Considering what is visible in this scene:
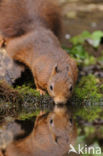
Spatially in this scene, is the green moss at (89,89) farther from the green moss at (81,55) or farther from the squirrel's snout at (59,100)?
the green moss at (81,55)

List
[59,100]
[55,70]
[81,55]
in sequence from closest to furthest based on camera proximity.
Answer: [59,100]
[55,70]
[81,55]

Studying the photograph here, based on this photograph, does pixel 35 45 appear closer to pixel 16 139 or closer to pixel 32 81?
pixel 32 81

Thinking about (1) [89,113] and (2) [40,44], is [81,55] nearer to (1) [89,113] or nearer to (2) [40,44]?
(2) [40,44]

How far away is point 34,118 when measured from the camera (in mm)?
4953

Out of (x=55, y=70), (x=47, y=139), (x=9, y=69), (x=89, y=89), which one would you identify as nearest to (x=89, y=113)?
(x=55, y=70)

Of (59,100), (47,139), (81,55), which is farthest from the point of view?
(81,55)

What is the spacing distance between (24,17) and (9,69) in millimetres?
1020

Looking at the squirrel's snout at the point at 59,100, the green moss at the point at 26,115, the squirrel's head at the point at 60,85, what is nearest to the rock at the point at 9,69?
the squirrel's head at the point at 60,85

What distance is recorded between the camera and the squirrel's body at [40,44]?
604 centimetres

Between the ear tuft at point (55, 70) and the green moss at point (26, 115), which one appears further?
the ear tuft at point (55, 70)

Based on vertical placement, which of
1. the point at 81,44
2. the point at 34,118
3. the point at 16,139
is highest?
the point at 16,139

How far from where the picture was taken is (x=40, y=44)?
21.5 feet

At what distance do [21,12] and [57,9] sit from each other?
0.79 meters

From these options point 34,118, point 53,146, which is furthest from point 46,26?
point 53,146
